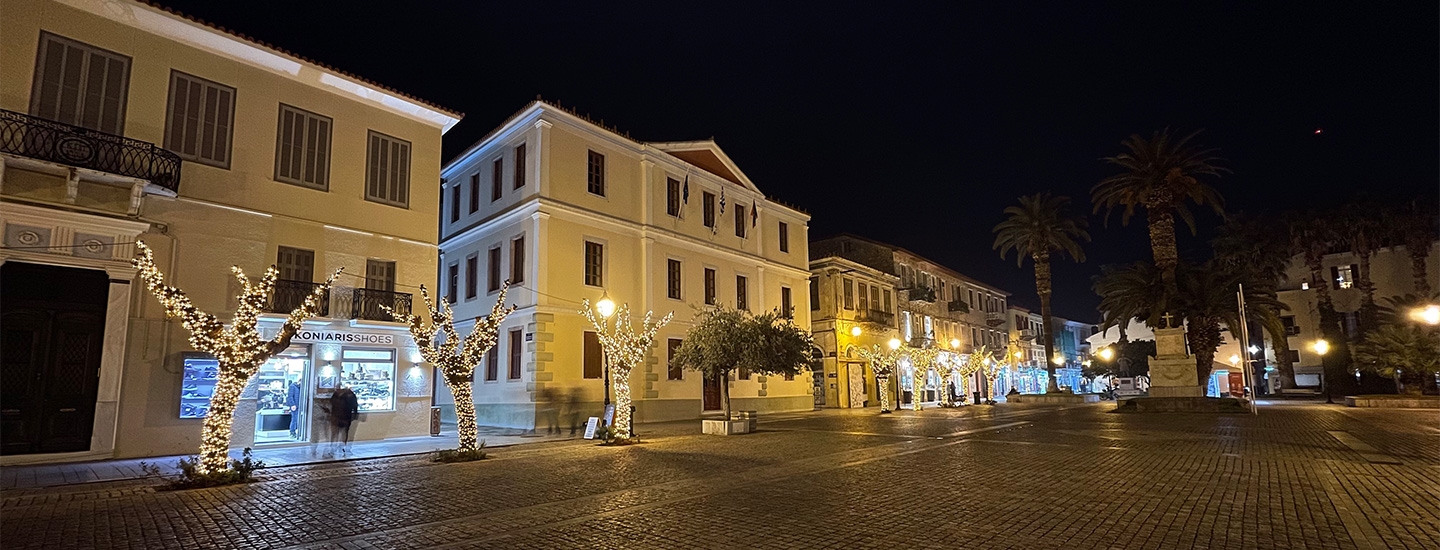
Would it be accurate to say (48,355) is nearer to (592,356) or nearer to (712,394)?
(592,356)

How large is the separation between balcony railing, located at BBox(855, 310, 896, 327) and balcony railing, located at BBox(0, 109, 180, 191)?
36.2 meters

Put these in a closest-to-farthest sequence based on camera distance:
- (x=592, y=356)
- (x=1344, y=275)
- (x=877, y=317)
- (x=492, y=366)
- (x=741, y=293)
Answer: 1. (x=592, y=356)
2. (x=492, y=366)
3. (x=741, y=293)
4. (x=877, y=317)
5. (x=1344, y=275)

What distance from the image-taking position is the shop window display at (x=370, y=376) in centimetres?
1977

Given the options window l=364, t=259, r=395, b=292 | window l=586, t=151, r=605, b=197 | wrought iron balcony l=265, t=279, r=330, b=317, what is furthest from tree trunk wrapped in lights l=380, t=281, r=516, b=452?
window l=586, t=151, r=605, b=197

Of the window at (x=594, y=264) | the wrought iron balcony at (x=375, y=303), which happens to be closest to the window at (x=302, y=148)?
the wrought iron balcony at (x=375, y=303)

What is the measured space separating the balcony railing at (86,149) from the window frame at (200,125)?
0.92m

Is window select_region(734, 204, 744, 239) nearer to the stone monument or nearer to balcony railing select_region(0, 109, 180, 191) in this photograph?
the stone monument

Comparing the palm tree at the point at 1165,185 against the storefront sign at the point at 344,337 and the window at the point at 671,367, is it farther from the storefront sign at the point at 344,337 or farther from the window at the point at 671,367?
the storefront sign at the point at 344,337

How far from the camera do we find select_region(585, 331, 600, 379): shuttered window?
26734 mm

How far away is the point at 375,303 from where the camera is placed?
2014cm

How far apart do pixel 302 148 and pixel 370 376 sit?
22.3 feet

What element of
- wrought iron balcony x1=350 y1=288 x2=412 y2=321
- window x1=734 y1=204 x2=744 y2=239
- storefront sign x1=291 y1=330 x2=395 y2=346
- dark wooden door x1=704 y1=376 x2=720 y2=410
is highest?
window x1=734 y1=204 x2=744 y2=239

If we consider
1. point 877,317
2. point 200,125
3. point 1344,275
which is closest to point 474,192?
point 200,125

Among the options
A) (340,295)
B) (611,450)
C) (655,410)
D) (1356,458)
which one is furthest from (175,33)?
(1356,458)
